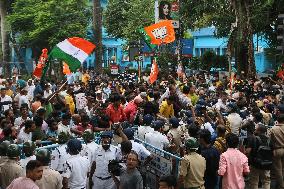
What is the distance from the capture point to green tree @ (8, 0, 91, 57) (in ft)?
130

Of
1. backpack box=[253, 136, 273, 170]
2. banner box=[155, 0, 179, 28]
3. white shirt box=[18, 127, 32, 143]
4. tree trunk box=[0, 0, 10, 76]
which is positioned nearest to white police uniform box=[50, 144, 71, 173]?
white shirt box=[18, 127, 32, 143]

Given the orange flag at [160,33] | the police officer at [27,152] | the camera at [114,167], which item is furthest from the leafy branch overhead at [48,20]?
the police officer at [27,152]

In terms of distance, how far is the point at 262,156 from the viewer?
9.75 metres

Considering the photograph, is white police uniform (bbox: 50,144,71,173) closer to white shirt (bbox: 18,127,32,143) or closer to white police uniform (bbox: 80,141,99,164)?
white police uniform (bbox: 80,141,99,164)

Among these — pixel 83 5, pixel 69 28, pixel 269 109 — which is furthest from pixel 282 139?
pixel 83 5

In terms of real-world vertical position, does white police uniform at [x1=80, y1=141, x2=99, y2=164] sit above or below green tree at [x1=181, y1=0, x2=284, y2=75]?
below

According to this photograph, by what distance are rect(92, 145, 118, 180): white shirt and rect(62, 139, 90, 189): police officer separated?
554mm

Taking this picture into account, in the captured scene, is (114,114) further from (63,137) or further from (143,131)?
(63,137)

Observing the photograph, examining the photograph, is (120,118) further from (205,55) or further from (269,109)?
(205,55)

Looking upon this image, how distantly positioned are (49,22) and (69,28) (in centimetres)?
158

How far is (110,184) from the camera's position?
867cm

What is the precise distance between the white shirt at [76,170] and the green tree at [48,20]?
106 ft

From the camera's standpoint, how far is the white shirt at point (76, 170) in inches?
310

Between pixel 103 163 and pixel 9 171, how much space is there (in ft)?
5.57
